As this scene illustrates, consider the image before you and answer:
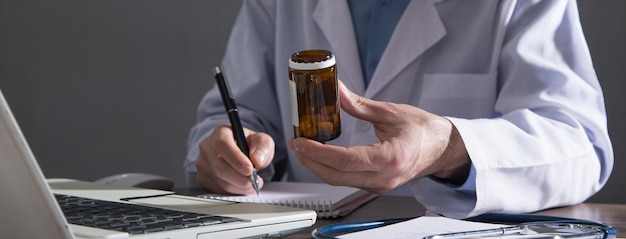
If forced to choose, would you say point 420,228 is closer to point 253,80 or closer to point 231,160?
point 231,160

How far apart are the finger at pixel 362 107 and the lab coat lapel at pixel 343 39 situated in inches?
20.8

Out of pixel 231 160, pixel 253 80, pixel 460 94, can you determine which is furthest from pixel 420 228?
pixel 253 80

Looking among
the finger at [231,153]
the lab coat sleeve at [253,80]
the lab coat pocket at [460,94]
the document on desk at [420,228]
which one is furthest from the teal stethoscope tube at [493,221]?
the lab coat sleeve at [253,80]

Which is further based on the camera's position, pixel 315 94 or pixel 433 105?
pixel 433 105

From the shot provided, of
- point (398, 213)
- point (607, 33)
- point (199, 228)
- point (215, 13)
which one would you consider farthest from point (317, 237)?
point (215, 13)

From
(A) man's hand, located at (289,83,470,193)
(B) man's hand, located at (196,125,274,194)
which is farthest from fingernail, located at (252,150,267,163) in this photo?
(A) man's hand, located at (289,83,470,193)

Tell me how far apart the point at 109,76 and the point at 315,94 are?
6.52 feet

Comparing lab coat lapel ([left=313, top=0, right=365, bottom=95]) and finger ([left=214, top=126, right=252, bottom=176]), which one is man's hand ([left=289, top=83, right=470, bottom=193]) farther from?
lab coat lapel ([left=313, top=0, right=365, bottom=95])

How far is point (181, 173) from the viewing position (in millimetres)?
2912

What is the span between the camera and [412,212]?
51.0 inches

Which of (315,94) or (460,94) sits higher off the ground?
(315,94)

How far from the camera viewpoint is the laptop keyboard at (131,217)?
0.96 metres

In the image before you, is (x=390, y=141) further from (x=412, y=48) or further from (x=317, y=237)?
(x=412, y=48)

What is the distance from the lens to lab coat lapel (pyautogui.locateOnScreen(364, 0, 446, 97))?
1.62m
